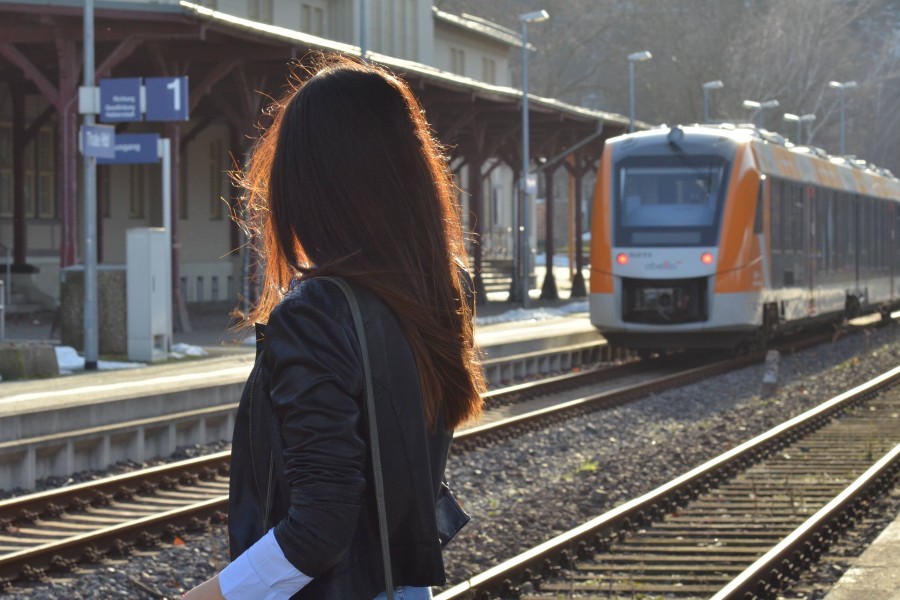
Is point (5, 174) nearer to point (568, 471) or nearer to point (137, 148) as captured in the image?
point (137, 148)

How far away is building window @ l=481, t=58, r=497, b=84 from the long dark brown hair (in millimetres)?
42514

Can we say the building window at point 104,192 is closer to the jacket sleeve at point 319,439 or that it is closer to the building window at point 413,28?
the building window at point 413,28

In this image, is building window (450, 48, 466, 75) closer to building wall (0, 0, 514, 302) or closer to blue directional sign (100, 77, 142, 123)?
building wall (0, 0, 514, 302)

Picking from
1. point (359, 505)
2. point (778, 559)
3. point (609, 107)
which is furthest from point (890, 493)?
point (609, 107)

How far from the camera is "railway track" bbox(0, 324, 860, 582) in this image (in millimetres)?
7539

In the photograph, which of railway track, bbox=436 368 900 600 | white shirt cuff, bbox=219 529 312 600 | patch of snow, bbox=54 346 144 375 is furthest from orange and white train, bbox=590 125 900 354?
white shirt cuff, bbox=219 529 312 600

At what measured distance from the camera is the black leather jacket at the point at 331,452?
2129 millimetres

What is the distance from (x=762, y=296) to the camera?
18734mm

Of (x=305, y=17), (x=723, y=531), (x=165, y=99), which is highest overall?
(x=305, y=17)

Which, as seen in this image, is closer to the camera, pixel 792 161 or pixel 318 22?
pixel 792 161

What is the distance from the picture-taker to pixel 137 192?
97.9ft

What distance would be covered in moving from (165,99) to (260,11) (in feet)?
51.4

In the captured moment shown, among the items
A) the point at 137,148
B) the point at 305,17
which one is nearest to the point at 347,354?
→ the point at 137,148

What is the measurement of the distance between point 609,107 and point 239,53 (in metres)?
57.6
